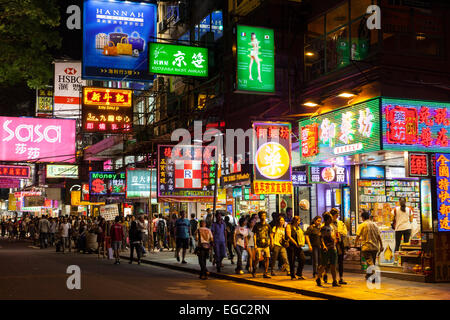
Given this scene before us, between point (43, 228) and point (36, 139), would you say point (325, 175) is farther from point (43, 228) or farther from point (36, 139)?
point (43, 228)

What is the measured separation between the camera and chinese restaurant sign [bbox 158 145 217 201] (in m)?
26.4

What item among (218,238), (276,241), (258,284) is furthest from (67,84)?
(258,284)

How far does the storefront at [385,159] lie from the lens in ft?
50.1

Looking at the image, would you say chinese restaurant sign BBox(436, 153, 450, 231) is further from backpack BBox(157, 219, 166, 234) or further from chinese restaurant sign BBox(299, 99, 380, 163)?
backpack BBox(157, 219, 166, 234)

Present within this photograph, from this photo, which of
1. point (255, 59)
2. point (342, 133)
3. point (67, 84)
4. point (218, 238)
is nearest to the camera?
point (342, 133)

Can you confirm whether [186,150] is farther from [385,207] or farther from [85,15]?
[385,207]

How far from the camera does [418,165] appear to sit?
1512 cm

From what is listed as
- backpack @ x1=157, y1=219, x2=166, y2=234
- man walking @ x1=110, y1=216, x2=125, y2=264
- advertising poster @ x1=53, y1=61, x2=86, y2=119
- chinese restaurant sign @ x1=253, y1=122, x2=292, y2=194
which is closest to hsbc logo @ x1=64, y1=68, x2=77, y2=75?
advertising poster @ x1=53, y1=61, x2=86, y2=119

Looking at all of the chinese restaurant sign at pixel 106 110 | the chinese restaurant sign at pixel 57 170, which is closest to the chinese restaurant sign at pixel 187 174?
the chinese restaurant sign at pixel 106 110

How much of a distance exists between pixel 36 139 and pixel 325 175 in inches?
657

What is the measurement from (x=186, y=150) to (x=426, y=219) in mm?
13491

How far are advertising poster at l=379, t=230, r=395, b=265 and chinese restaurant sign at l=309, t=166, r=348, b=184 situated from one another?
264 centimetres

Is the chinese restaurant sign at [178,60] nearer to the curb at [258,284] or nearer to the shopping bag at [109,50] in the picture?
the shopping bag at [109,50]

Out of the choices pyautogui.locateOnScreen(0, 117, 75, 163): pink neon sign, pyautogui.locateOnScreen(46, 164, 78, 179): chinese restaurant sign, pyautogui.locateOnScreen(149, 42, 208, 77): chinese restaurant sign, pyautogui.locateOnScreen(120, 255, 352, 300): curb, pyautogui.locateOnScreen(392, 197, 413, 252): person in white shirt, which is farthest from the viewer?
pyautogui.locateOnScreen(46, 164, 78, 179): chinese restaurant sign
